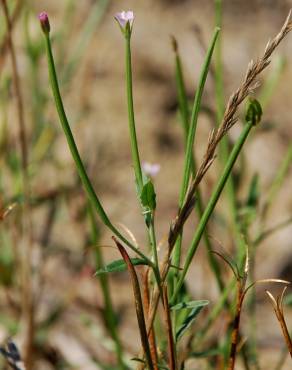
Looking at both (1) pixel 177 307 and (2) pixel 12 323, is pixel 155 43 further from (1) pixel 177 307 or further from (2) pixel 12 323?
(1) pixel 177 307

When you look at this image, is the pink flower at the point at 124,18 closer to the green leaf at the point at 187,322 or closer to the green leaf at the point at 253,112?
the green leaf at the point at 253,112

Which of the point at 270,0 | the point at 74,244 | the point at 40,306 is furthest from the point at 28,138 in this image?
the point at 270,0

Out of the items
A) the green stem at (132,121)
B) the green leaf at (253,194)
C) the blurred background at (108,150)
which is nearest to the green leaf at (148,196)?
the green stem at (132,121)

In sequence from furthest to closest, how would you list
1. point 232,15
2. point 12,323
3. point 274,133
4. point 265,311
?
point 232,15 < point 274,133 < point 265,311 < point 12,323

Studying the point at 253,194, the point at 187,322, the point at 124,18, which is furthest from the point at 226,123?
the point at 253,194

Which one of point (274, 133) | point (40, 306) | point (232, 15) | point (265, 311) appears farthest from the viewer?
point (232, 15)

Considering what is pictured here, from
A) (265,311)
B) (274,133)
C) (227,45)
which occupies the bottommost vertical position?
(265,311)
